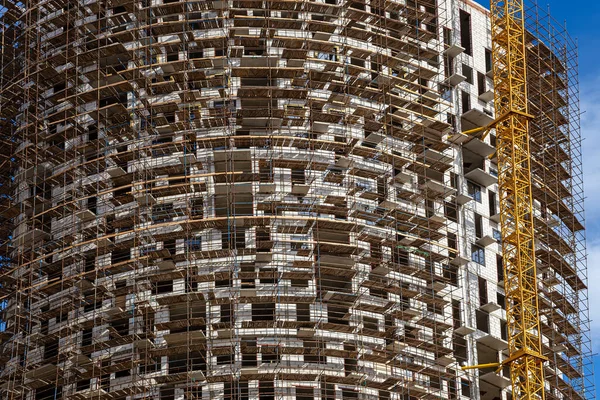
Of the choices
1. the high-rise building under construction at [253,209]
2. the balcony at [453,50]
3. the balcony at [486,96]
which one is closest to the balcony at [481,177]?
the high-rise building under construction at [253,209]

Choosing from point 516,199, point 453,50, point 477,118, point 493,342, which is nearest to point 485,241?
point 516,199

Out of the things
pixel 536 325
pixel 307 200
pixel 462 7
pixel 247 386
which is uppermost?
pixel 462 7

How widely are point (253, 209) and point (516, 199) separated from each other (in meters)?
19.4

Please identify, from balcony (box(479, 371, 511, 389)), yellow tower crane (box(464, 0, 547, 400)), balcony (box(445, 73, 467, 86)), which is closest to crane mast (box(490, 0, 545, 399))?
yellow tower crane (box(464, 0, 547, 400))

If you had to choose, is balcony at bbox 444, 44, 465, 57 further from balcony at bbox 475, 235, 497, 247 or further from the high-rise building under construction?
balcony at bbox 475, 235, 497, 247

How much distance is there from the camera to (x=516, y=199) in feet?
333

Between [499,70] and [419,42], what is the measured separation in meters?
6.62

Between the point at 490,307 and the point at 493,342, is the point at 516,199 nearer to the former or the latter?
the point at 490,307

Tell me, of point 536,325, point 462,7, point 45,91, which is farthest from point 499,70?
point 45,91

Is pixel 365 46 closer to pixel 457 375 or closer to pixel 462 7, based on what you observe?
pixel 462 7

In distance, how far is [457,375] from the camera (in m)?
95.0

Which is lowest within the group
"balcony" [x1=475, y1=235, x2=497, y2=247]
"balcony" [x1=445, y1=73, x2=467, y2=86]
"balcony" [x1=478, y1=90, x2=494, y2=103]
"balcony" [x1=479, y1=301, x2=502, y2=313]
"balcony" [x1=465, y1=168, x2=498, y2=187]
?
"balcony" [x1=479, y1=301, x2=502, y2=313]

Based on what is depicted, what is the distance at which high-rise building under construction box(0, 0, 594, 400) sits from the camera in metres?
89.7

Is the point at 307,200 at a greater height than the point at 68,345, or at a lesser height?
greater
